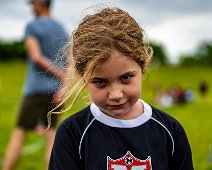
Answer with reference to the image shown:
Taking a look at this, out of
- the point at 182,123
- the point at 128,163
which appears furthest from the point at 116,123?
the point at 182,123

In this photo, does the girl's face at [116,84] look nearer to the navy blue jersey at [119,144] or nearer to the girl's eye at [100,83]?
the girl's eye at [100,83]

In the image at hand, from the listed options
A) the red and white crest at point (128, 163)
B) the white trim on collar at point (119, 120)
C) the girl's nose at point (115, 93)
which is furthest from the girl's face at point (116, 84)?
the red and white crest at point (128, 163)

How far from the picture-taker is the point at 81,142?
2871 mm

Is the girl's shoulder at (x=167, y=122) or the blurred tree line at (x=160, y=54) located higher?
the girl's shoulder at (x=167, y=122)

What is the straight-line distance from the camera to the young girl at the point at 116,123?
8.89 ft

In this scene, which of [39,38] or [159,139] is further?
[39,38]

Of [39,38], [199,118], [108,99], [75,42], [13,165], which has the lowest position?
[199,118]

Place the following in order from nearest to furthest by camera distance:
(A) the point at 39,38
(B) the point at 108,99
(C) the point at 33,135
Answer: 1. (B) the point at 108,99
2. (A) the point at 39,38
3. (C) the point at 33,135

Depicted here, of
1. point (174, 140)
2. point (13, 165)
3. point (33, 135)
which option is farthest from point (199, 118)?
point (174, 140)

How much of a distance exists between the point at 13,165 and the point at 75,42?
2974mm

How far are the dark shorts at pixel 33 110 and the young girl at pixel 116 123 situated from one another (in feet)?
8.97

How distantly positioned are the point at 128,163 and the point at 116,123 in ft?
0.70

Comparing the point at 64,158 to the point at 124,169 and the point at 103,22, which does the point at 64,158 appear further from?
the point at 103,22

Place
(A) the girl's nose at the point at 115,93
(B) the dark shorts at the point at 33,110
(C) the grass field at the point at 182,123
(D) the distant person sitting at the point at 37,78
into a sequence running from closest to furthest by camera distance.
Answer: (A) the girl's nose at the point at 115,93
(D) the distant person sitting at the point at 37,78
(B) the dark shorts at the point at 33,110
(C) the grass field at the point at 182,123
